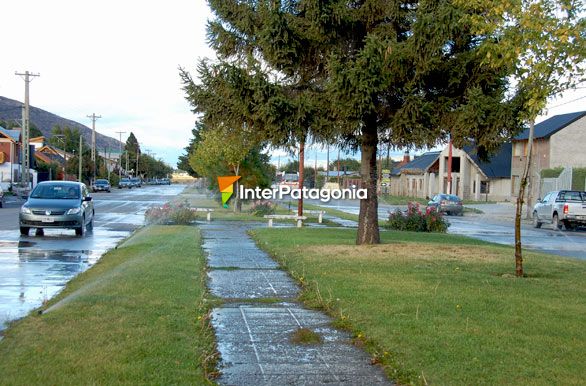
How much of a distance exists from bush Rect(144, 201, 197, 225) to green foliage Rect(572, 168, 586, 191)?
2401 cm

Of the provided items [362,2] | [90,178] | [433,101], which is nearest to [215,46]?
[362,2]

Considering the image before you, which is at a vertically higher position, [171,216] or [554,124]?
[554,124]

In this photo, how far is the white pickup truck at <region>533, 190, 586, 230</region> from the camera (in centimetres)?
2930

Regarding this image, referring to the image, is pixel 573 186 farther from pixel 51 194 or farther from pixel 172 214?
pixel 51 194

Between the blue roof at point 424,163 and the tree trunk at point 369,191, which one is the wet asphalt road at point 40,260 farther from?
the blue roof at point 424,163

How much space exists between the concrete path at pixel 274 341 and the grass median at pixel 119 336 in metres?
0.27

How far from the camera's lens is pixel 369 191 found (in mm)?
15922

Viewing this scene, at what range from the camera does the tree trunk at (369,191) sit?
15.8m

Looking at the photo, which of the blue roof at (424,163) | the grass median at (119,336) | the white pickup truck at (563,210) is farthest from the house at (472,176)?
the grass median at (119,336)

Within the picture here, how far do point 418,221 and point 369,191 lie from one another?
960cm

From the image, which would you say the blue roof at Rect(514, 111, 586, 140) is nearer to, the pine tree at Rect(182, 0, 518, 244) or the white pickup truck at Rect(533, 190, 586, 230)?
the white pickup truck at Rect(533, 190, 586, 230)

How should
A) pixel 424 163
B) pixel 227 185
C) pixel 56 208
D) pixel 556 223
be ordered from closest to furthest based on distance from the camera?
1. pixel 56 208
2. pixel 556 223
3. pixel 227 185
4. pixel 424 163

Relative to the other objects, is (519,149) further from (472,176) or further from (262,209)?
(262,209)

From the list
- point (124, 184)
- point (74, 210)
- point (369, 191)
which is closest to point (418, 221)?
point (369, 191)
